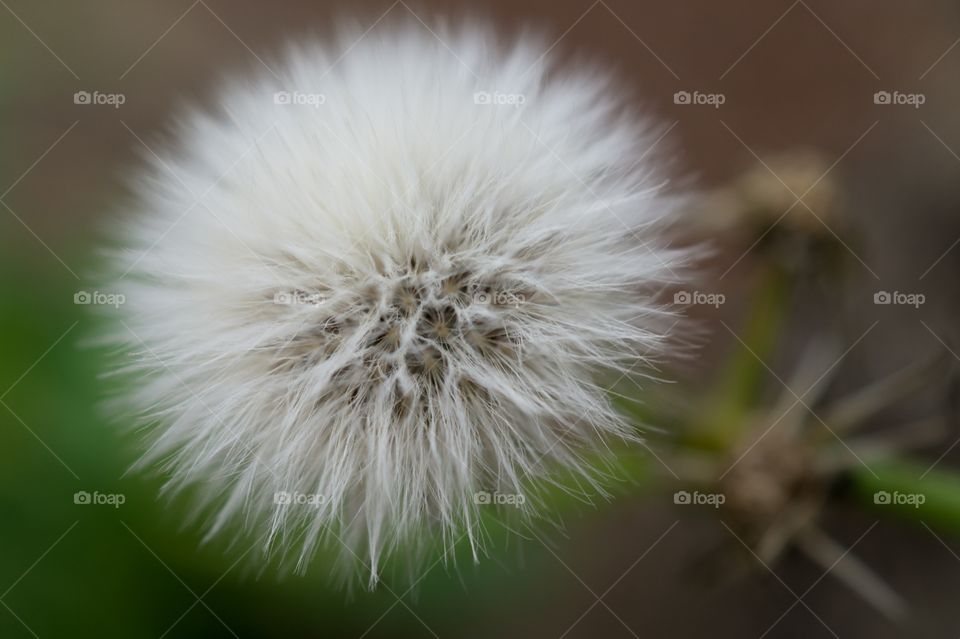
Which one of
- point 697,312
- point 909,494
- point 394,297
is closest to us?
point 394,297

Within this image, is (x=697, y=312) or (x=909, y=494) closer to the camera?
(x=909, y=494)

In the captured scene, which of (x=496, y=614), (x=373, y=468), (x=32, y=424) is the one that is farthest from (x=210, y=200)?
(x=496, y=614)

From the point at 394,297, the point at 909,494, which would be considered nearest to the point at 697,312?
the point at 909,494

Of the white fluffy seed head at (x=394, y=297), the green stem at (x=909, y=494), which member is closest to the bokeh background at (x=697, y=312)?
the green stem at (x=909, y=494)

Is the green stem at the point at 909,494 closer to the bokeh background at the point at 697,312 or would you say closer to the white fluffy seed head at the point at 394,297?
the bokeh background at the point at 697,312

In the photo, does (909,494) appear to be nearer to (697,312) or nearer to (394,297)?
(697,312)

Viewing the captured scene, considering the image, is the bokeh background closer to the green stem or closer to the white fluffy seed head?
the green stem

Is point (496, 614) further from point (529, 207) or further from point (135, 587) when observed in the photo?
point (529, 207)
